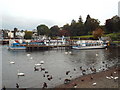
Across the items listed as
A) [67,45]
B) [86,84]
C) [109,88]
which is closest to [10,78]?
[86,84]

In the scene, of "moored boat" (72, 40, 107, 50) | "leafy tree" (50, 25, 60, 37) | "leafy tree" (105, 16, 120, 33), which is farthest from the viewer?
"leafy tree" (50, 25, 60, 37)

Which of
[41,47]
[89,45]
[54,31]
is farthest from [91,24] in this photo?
[54,31]

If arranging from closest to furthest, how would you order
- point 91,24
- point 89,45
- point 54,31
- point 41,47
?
point 41,47 < point 89,45 < point 91,24 < point 54,31

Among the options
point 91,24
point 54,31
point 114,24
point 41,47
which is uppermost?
point 91,24

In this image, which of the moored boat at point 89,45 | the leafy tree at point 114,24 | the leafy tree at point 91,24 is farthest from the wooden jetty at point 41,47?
the leafy tree at point 91,24

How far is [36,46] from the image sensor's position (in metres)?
78.9

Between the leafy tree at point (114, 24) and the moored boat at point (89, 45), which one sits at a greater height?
the leafy tree at point (114, 24)

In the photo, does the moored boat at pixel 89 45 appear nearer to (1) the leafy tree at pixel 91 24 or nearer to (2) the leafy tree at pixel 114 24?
(2) the leafy tree at pixel 114 24

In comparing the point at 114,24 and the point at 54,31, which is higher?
the point at 114,24

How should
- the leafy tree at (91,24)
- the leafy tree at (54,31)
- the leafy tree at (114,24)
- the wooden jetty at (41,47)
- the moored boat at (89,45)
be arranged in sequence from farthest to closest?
the leafy tree at (54,31)
the leafy tree at (91,24)
the leafy tree at (114,24)
the moored boat at (89,45)
the wooden jetty at (41,47)

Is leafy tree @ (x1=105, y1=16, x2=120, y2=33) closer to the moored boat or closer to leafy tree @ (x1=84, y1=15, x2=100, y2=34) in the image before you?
leafy tree @ (x1=84, y1=15, x2=100, y2=34)

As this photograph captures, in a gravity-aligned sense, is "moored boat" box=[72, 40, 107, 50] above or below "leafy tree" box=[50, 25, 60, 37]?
below

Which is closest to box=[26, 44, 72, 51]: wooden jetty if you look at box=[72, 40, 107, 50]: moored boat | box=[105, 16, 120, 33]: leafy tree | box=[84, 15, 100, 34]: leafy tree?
box=[72, 40, 107, 50]: moored boat

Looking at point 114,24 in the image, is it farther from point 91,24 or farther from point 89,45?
point 89,45
